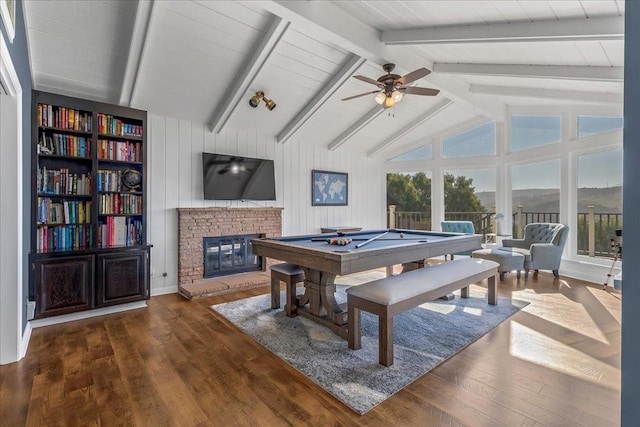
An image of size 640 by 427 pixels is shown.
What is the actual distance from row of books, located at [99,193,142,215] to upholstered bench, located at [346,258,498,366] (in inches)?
113

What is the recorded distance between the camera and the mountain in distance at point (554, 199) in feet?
15.9

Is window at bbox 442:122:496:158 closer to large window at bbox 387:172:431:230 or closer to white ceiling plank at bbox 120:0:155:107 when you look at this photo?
large window at bbox 387:172:431:230

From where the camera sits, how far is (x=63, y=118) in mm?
3426

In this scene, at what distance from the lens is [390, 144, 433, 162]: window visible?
7.05m

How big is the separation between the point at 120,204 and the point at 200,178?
118cm

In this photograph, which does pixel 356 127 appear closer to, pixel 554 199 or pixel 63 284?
pixel 554 199

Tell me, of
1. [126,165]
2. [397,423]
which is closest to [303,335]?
[397,423]

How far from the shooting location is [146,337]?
2.87 meters

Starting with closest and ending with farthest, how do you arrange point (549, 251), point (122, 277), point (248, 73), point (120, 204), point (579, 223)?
1. point (122, 277)
2. point (248, 73)
3. point (120, 204)
4. point (549, 251)
5. point (579, 223)

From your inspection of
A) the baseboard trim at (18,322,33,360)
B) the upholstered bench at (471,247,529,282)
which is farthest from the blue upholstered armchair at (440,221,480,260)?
the baseboard trim at (18,322,33,360)

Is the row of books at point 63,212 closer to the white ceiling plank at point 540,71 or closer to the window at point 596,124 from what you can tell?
the white ceiling plank at point 540,71

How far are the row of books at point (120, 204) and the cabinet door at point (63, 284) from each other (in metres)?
0.62

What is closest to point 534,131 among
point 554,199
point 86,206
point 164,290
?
point 554,199

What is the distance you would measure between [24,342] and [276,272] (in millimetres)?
2176
